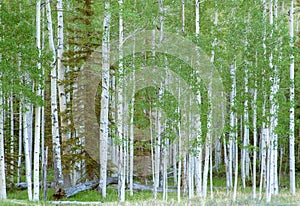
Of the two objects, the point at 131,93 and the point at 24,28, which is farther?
the point at 131,93

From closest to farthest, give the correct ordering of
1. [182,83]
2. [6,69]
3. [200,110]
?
1. [6,69]
2. [200,110]
3. [182,83]

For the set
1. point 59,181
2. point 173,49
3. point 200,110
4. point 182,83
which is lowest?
point 59,181

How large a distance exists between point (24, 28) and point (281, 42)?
960 cm

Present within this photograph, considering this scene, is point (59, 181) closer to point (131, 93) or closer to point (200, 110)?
point (131, 93)

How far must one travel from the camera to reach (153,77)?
15367 millimetres

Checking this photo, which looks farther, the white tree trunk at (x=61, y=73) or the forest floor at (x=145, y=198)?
the white tree trunk at (x=61, y=73)

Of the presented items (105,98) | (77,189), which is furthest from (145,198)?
(105,98)

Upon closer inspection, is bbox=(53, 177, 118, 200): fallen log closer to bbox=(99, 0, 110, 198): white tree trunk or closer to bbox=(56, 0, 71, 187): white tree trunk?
bbox=(56, 0, 71, 187): white tree trunk

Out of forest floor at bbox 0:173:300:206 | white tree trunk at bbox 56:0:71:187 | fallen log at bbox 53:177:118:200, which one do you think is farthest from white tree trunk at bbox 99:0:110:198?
white tree trunk at bbox 56:0:71:187

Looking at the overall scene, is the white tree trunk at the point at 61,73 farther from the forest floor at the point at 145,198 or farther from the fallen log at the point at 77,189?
the forest floor at the point at 145,198

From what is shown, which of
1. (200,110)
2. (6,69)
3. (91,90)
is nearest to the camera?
(6,69)

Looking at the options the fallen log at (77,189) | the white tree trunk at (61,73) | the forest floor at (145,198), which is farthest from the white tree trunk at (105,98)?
the white tree trunk at (61,73)

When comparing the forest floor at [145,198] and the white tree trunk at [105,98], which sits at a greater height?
the white tree trunk at [105,98]

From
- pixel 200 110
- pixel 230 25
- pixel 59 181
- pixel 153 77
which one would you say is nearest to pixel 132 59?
pixel 153 77
